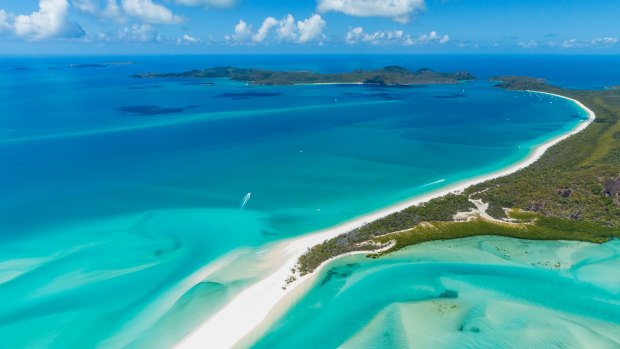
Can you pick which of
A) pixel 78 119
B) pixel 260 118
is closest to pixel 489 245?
pixel 260 118

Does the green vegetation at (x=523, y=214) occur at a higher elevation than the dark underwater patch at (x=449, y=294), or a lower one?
higher

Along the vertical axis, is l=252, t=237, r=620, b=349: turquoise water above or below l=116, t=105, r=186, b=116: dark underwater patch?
below

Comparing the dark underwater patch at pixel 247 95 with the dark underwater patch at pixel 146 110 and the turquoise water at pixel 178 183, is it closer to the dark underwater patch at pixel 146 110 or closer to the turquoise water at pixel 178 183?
the turquoise water at pixel 178 183

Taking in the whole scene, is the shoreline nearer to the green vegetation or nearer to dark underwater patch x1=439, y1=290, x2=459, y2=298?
the green vegetation

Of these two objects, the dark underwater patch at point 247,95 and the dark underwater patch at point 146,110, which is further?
the dark underwater patch at point 247,95

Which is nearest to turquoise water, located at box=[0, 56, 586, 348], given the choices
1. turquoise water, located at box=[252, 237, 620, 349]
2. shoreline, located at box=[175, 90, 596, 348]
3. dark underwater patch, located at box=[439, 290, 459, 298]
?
shoreline, located at box=[175, 90, 596, 348]

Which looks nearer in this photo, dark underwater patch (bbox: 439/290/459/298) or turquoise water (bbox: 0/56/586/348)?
turquoise water (bbox: 0/56/586/348)

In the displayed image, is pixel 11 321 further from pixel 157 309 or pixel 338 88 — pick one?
pixel 338 88

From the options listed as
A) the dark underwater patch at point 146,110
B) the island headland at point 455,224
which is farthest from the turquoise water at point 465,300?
the dark underwater patch at point 146,110

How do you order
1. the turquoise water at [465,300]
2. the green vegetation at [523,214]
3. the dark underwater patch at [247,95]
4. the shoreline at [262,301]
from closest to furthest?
the turquoise water at [465,300], the shoreline at [262,301], the green vegetation at [523,214], the dark underwater patch at [247,95]
